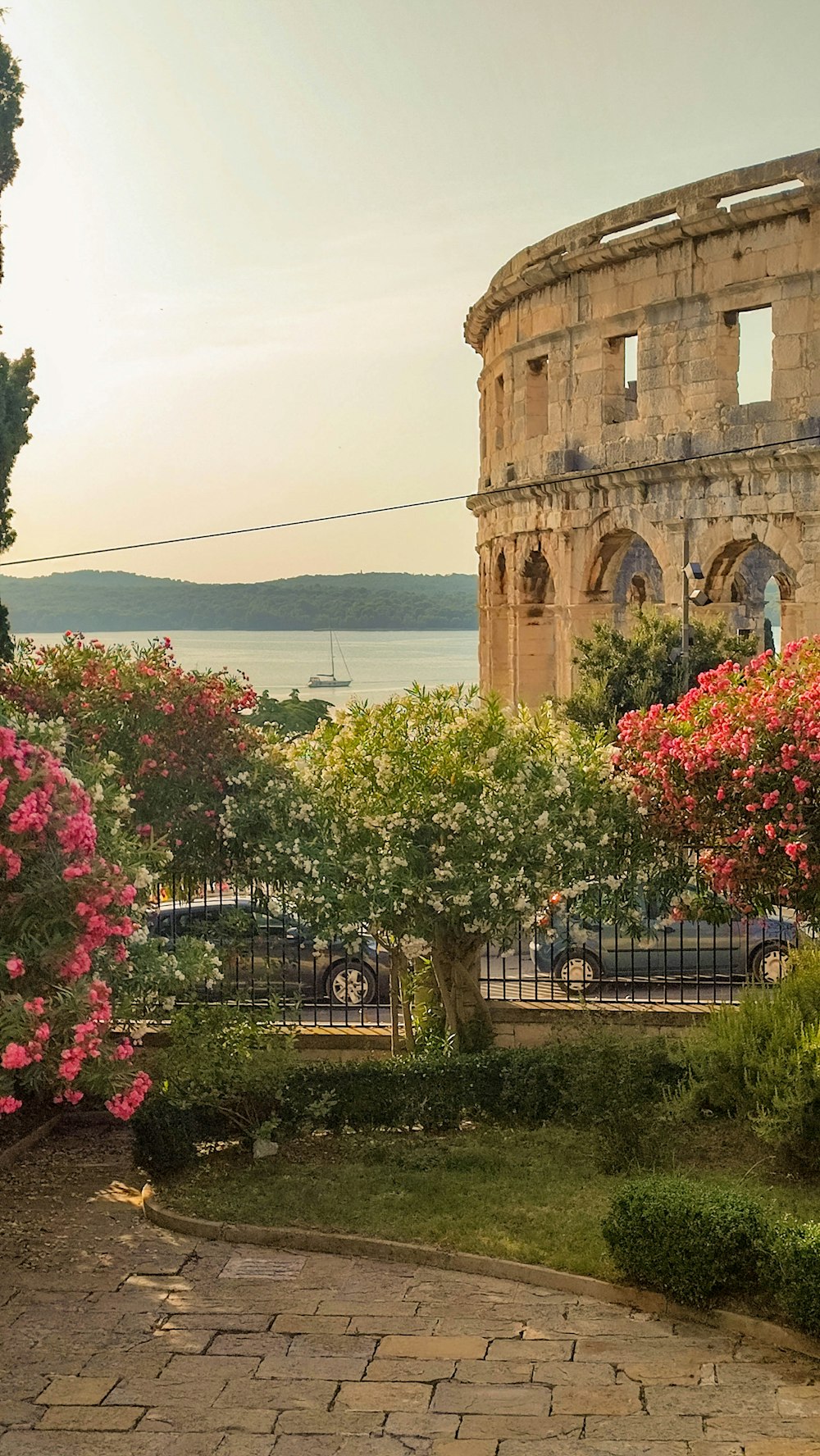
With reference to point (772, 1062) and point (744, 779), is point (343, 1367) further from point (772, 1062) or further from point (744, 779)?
point (744, 779)

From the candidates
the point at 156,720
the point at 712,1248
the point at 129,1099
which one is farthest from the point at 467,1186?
the point at 156,720

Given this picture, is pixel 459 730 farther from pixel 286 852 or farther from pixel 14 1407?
pixel 14 1407

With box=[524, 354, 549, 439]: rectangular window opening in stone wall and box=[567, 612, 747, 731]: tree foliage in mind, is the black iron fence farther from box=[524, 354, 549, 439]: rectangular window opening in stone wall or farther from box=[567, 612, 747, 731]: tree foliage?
box=[524, 354, 549, 439]: rectangular window opening in stone wall

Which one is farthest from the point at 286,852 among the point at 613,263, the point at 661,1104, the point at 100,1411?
the point at 613,263

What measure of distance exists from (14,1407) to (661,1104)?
19.9 feet

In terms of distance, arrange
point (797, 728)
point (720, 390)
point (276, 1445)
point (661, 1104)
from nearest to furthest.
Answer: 1. point (276, 1445)
2. point (661, 1104)
3. point (797, 728)
4. point (720, 390)

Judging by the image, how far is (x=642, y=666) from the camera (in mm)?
26562

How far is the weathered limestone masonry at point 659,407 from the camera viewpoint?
25578mm

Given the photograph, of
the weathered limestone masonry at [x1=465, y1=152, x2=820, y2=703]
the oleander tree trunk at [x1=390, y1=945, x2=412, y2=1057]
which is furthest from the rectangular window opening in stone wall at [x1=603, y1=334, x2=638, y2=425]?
the oleander tree trunk at [x1=390, y1=945, x2=412, y2=1057]

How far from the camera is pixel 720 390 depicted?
26.6 meters

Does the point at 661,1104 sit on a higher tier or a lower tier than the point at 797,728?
lower

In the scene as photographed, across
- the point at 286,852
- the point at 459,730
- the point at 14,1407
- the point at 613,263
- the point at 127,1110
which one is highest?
the point at 613,263

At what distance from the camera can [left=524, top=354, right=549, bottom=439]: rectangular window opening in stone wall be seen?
31.1 m

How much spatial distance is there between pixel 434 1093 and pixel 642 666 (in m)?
14.2
